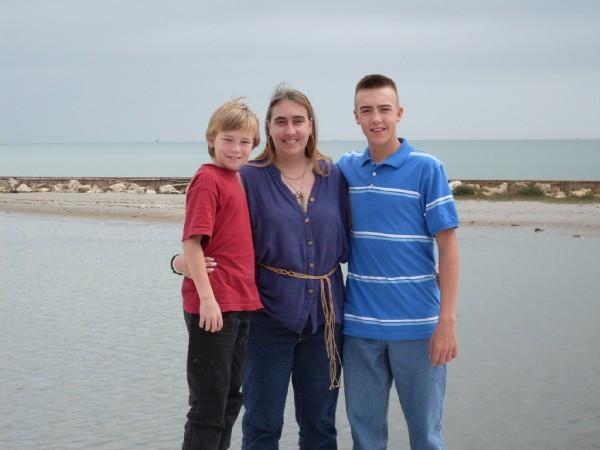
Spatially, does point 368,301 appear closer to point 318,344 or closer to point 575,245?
point 318,344

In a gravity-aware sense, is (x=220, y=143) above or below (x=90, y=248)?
above

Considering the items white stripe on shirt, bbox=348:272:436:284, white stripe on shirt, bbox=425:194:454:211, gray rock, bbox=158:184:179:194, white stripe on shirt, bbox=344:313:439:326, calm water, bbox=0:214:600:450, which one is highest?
white stripe on shirt, bbox=425:194:454:211

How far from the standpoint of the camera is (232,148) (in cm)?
394

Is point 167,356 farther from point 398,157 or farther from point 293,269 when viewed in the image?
point 398,157

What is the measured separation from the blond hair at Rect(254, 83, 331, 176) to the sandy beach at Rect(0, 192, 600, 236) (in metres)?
13.3

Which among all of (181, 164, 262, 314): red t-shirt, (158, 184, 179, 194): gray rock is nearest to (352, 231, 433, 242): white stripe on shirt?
(181, 164, 262, 314): red t-shirt

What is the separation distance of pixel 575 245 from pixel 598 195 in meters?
9.36

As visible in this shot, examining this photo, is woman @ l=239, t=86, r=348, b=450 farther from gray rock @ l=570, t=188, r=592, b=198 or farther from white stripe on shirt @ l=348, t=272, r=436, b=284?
gray rock @ l=570, t=188, r=592, b=198

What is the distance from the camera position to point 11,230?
18.5 m

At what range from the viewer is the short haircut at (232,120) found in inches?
156

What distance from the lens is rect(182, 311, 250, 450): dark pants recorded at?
3914 mm

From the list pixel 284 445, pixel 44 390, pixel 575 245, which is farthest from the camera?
pixel 575 245

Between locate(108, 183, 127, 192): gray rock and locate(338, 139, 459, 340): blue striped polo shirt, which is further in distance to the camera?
locate(108, 183, 127, 192): gray rock

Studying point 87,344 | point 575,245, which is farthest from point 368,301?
point 575,245
